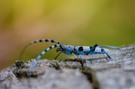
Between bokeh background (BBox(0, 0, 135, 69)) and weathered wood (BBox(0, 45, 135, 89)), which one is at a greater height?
bokeh background (BBox(0, 0, 135, 69))

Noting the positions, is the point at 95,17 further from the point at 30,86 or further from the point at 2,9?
the point at 30,86

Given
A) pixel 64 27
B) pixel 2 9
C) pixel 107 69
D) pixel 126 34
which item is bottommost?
pixel 107 69

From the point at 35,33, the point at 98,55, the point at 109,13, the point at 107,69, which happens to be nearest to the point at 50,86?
the point at 107,69

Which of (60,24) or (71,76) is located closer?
(71,76)

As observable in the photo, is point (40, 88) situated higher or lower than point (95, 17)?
lower

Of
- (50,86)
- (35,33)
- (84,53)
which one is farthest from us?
(35,33)

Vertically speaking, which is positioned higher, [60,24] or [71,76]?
[60,24]

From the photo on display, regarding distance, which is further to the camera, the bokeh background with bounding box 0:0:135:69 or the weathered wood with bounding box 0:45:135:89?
the bokeh background with bounding box 0:0:135:69

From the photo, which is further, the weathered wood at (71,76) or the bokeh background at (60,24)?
the bokeh background at (60,24)
